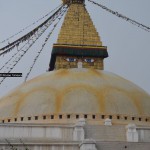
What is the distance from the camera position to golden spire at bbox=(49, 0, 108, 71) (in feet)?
100

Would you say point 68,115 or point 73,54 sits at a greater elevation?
point 73,54

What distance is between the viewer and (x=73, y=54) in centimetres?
3044

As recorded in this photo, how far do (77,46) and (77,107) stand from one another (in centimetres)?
711

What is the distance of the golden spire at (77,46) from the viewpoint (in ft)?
100

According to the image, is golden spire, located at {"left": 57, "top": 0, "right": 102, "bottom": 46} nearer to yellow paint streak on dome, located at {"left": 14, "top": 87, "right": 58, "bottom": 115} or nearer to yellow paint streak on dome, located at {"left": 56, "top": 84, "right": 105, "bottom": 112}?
yellow paint streak on dome, located at {"left": 56, "top": 84, "right": 105, "bottom": 112}

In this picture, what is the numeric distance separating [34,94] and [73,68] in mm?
4533

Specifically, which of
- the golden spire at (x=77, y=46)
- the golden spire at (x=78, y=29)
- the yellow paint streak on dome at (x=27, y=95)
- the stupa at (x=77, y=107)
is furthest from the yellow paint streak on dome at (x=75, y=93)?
the golden spire at (x=78, y=29)

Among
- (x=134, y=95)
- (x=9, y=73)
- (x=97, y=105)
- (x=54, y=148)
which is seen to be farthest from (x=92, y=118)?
(x=9, y=73)

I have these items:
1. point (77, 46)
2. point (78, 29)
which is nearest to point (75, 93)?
point (77, 46)

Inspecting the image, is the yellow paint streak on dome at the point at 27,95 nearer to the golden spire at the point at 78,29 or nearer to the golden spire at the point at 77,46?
the golden spire at the point at 77,46

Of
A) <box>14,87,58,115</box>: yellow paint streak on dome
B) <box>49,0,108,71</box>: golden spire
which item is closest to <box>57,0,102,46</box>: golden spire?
<box>49,0,108,71</box>: golden spire

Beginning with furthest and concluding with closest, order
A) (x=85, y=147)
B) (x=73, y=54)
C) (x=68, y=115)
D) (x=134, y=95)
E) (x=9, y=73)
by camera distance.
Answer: (x=73, y=54) → (x=9, y=73) → (x=134, y=95) → (x=68, y=115) → (x=85, y=147)

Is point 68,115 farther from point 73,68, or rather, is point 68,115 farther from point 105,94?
point 73,68

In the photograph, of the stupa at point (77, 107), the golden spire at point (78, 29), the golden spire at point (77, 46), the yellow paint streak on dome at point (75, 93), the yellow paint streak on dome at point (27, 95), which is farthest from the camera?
the golden spire at point (78, 29)
